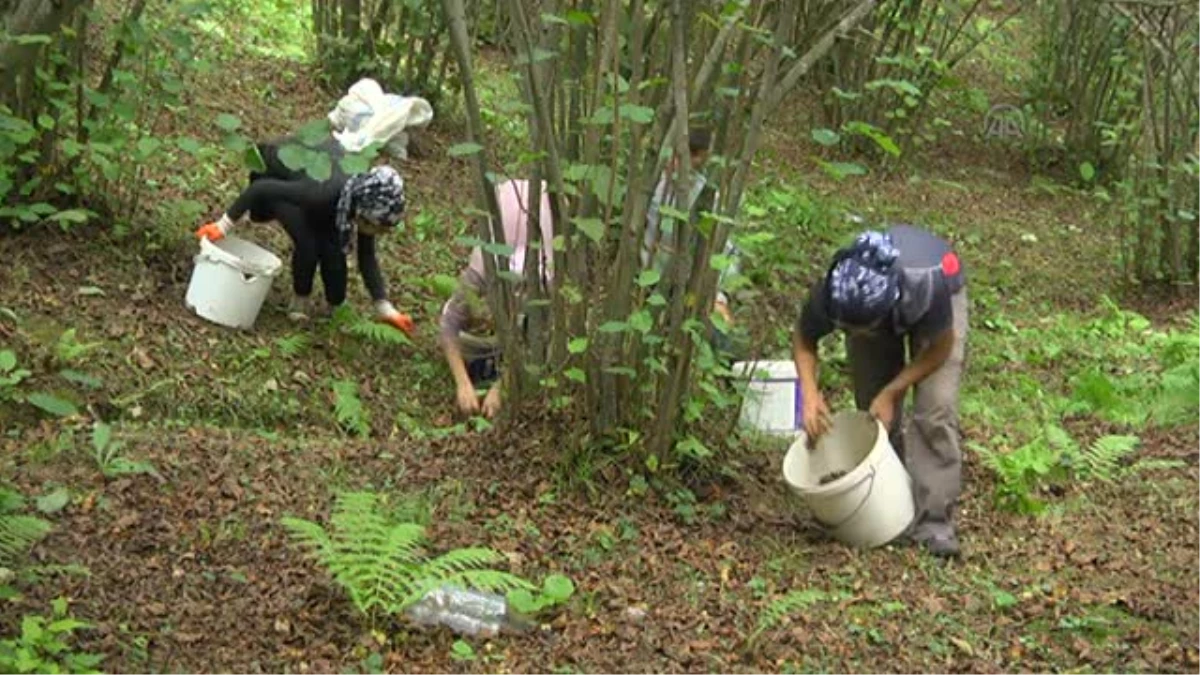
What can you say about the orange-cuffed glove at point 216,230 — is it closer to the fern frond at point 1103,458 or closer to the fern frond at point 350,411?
the fern frond at point 350,411

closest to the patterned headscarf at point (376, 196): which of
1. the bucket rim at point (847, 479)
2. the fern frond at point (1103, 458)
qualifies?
the bucket rim at point (847, 479)

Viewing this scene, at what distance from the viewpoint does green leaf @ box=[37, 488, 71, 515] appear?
446 cm

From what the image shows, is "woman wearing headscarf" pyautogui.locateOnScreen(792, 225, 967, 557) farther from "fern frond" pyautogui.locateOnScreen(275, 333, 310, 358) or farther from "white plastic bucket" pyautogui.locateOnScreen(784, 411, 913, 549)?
"fern frond" pyautogui.locateOnScreen(275, 333, 310, 358)

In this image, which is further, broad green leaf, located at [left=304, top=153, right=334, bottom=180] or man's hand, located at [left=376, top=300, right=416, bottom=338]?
man's hand, located at [left=376, top=300, right=416, bottom=338]

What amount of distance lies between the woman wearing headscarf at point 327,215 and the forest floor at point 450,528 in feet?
0.81

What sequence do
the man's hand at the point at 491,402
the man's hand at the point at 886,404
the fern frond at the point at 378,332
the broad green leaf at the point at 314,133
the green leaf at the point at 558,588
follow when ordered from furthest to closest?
the fern frond at the point at 378,332 < the man's hand at the point at 491,402 < the man's hand at the point at 886,404 < the green leaf at the point at 558,588 < the broad green leaf at the point at 314,133

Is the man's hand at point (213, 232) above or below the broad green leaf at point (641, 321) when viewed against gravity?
below

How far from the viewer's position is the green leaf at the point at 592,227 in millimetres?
4516

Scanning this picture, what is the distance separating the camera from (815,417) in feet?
16.8

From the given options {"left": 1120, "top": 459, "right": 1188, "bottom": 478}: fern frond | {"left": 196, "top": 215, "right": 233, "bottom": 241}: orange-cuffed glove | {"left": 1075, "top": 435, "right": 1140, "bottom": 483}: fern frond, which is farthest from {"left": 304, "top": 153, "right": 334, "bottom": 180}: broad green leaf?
{"left": 1120, "top": 459, "right": 1188, "bottom": 478}: fern frond

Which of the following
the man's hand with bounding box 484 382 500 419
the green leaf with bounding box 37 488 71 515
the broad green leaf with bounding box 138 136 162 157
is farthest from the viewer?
the broad green leaf with bounding box 138 136 162 157

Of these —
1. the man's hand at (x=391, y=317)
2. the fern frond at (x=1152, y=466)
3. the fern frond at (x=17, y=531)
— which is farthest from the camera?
the man's hand at (x=391, y=317)

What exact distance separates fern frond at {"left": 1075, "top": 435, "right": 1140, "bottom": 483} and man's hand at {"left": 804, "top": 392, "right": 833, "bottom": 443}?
5.10 ft

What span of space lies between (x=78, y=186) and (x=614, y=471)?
Result: 312 cm
